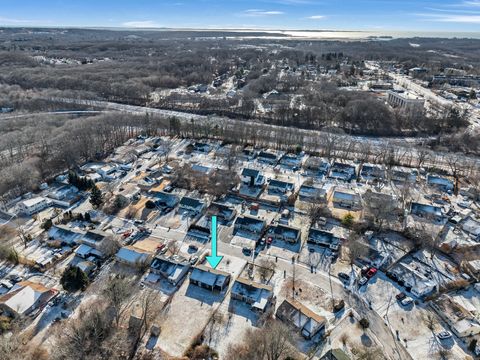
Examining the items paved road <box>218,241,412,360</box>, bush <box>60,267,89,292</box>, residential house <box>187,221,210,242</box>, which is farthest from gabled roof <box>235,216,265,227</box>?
bush <box>60,267,89,292</box>

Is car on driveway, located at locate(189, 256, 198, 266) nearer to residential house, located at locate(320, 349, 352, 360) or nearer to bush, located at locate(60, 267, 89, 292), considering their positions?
bush, located at locate(60, 267, 89, 292)

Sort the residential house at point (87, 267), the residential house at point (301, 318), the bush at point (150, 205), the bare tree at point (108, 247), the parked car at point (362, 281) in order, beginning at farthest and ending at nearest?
the bush at point (150, 205) → the bare tree at point (108, 247) → the residential house at point (87, 267) → the parked car at point (362, 281) → the residential house at point (301, 318)

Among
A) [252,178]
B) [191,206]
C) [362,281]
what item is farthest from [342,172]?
[191,206]

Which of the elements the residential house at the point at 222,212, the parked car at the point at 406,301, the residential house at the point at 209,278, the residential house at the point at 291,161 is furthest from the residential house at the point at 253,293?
the residential house at the point at 291,161

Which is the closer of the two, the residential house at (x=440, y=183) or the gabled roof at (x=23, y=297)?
the gabled roof at (x=23, y=297)

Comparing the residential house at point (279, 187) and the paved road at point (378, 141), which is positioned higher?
the paved road at point (378, 141)

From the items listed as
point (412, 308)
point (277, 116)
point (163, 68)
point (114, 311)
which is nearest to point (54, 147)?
point (114, 311)

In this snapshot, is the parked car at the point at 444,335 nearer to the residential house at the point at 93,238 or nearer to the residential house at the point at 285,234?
the residential house at the point at 285,234
